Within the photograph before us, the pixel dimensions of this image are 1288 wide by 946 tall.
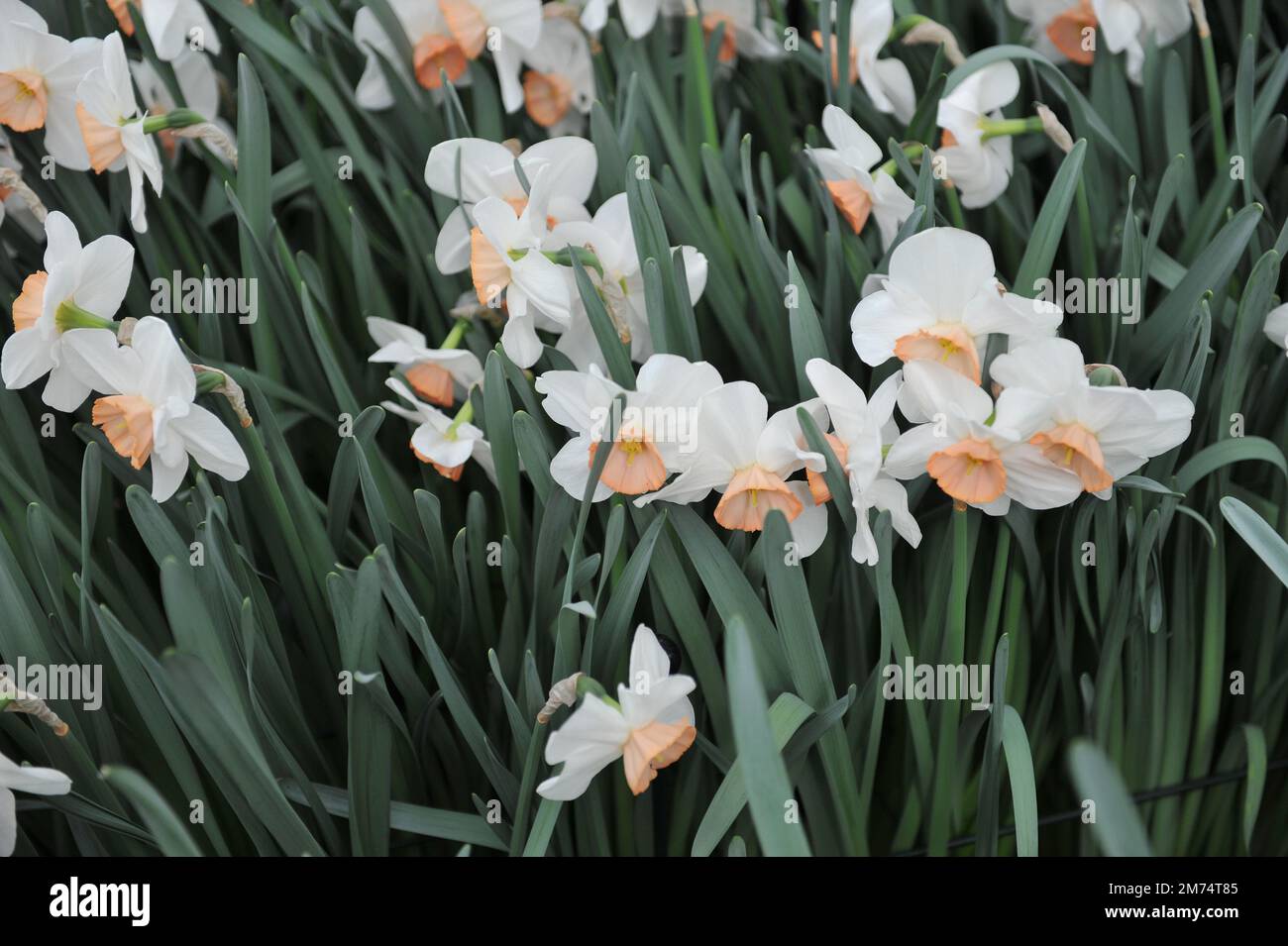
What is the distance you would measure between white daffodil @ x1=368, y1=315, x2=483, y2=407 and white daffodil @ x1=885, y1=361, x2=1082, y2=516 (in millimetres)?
349

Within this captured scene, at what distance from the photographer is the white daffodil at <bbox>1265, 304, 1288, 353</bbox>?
72 centimetres

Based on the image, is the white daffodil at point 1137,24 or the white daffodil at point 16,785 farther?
the white daffodil at point 1137,24

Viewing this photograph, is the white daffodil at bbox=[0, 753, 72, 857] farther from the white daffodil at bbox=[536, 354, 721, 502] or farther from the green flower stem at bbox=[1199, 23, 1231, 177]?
the green flower stem at bbox=[1199, 23, 1231, 177]

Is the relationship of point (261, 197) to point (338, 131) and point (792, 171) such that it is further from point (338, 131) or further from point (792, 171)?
point (792, 171)

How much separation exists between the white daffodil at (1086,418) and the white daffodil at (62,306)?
2.15 ft

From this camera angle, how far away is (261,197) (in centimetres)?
79

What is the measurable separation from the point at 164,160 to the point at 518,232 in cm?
39

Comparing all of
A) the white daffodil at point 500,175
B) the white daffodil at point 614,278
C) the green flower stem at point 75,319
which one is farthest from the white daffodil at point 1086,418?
the green flower stem at point 75,319

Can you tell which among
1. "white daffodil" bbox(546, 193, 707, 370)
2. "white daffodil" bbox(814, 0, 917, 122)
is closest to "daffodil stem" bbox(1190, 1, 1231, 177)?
"white daffodil" bbox(814, 0, 917, 122)

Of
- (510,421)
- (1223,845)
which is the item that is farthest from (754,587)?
(1223,845)

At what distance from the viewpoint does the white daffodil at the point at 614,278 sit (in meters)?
0.72

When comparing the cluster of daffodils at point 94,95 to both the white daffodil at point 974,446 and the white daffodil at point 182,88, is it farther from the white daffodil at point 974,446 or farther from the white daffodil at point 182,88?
the white daffodil at point 974,446

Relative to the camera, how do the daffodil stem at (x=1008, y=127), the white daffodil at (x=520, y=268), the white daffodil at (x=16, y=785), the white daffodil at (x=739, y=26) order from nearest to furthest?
the white daffodil at (x=16, y=785)
the white daffodil at (x=520, y=268)
the daffodil stem at (x=1008, y=127)
the white daffodil at (x=739, y=26)

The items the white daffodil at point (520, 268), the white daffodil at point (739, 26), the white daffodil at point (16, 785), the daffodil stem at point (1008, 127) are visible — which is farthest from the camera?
the white daffodil at point (739, 26)
